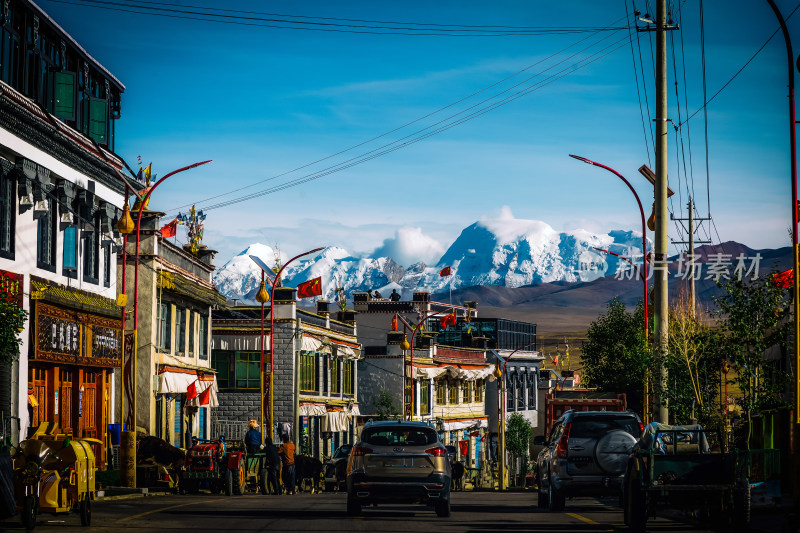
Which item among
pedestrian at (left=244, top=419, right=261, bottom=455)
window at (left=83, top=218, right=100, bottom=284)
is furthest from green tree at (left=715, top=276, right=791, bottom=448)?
window at (left=83, top=218, right=100, bottom=284)

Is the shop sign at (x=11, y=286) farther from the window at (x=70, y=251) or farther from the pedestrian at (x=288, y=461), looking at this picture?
the pedestrian at (x=288, y=461)

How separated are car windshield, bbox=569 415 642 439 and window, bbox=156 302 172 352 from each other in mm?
23628

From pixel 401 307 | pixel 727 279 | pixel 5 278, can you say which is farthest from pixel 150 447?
pixel 401 307

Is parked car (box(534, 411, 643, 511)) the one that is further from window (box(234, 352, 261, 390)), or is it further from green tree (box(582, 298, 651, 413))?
→ green tree (box(582, 298, 651, 413))

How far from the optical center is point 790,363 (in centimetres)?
3484

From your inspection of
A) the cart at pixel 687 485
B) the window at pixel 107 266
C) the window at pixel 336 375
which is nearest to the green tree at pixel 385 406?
the window at pixel 336 375

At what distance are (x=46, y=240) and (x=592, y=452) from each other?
16604 millimetres

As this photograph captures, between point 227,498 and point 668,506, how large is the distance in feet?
45.6

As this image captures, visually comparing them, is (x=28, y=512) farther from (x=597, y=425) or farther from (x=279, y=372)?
(x=279, y=372)

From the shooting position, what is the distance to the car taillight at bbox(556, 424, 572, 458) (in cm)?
2277

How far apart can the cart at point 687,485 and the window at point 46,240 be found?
1865cm

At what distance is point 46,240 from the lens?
3216 cm

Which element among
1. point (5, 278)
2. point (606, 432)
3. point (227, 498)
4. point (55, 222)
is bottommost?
point (227, 498)

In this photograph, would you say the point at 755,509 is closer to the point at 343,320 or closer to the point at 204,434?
the point at 204,434
